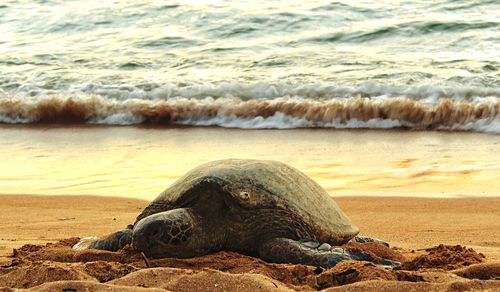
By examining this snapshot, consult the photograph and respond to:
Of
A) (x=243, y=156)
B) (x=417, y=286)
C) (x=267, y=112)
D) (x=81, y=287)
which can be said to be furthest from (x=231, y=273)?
(x=267, y=112)

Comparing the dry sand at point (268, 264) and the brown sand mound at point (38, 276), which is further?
the brown sand mound at point (38, 276)

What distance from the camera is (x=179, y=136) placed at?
11195 millimetres

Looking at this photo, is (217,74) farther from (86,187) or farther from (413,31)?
(86,187)

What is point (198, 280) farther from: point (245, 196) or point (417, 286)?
point (417, 286)

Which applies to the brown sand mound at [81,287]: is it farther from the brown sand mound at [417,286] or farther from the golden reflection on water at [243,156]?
the golden reflection on water at [243,156]

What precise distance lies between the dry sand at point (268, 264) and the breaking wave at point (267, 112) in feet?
14.7

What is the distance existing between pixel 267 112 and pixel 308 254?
7.93 meters

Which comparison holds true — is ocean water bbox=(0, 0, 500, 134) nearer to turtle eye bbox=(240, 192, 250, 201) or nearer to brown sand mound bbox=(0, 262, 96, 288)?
turtle eye bbox=(240, 192, 250, 201)

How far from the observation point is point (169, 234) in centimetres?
432

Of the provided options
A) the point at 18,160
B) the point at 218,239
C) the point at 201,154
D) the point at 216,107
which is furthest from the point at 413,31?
the point at 218,239

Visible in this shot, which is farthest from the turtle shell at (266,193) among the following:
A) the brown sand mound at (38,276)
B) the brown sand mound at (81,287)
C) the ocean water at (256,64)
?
the ocean water at (256,64)

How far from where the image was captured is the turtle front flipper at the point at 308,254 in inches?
169

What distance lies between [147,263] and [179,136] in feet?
23.0

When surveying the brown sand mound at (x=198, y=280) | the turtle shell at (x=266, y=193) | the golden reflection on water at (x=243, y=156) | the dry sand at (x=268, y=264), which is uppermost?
the turtle shell at (x=266, y=193)
